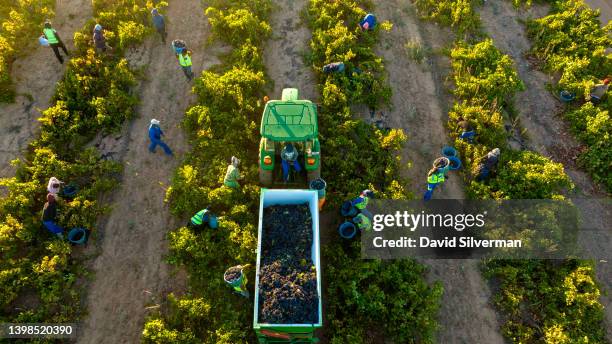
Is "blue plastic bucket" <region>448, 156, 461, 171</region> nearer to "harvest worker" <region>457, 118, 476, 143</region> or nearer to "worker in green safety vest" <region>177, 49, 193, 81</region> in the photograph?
"harvest worker" <region>457, 118, 476, 143</region>

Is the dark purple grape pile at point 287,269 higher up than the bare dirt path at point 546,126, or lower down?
lower down

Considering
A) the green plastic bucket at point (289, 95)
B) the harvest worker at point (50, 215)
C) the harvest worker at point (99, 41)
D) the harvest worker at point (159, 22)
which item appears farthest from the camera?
the harvest worker at point (159, 22)

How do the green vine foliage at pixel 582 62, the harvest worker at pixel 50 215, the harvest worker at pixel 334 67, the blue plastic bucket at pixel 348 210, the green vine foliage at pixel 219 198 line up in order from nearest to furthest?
the green vine foliage at pixel 219 198
the harvest worker at pixel 50 215
the blue plastic bucket at pixel 348 210
the green vine foliage at pixel 582 62
the harvest worker at pixel 334 67

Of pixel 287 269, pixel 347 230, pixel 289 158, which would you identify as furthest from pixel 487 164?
pixel 287 269

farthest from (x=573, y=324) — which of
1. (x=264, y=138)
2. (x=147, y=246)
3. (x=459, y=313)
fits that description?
(x=147, y=246)

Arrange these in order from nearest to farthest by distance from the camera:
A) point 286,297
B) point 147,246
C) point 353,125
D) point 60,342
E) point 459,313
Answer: point 286,297 → point 60,342 → point 459,313 → point 147,246 → point 353,125

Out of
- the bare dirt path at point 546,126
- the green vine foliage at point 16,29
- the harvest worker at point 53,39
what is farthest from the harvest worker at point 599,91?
the green vine foliage at point 16,29

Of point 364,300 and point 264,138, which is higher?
point 264,138

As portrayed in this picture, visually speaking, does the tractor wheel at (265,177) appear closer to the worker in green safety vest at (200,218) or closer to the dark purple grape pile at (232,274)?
the worker in green safety vest at (200,218)

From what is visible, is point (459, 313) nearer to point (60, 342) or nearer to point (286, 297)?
point (286, 297)
